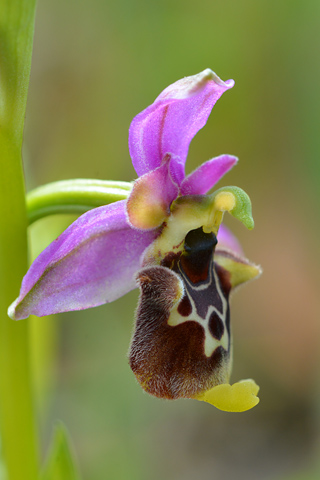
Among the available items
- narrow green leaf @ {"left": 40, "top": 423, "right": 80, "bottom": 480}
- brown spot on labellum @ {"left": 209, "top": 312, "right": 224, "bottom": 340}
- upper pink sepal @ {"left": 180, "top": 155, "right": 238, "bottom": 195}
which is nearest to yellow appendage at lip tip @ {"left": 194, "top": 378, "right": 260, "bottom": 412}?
brown spot on labellum @ {"left": 209, "top": 312, "right": 224, "bottom": 340}

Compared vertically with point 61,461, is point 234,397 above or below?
above

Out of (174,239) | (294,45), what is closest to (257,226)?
(294,45)

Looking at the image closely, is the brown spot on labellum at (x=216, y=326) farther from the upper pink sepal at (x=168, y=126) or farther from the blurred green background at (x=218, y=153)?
the blurred green background at (x=218, y=153)

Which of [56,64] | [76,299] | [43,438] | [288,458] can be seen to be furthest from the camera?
[56,64]

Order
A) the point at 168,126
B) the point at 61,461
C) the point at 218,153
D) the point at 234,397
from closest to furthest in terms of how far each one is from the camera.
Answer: the point at 234,397 → the point at 168,126 → the point at 61,461 → the point at 218,153

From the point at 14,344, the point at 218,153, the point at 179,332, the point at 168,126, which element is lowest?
the point at 218,153

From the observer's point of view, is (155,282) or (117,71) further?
(117,71)

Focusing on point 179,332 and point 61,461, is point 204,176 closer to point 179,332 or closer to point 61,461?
point 179,332

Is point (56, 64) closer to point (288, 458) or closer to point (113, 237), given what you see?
point (288, 458)

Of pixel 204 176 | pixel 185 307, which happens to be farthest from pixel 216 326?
pixel 204 176
